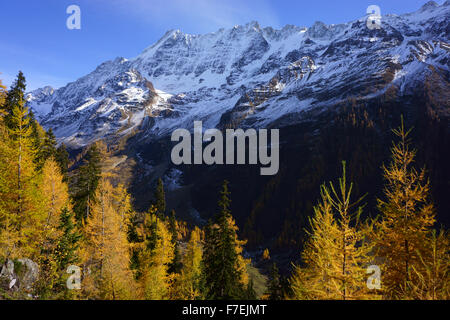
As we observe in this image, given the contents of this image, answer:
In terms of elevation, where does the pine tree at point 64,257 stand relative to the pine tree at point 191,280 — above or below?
above

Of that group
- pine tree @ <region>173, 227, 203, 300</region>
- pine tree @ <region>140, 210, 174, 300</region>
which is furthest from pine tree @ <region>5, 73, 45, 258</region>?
pine tree @ <region>173, 227, 203, 300</region>

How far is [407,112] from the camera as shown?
137750 mm

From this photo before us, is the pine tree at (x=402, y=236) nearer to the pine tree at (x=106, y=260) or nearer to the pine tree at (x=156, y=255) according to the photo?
the pine tree at (x=106, y=260)

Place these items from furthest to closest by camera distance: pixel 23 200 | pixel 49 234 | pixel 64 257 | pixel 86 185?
1. pixel 86 185
2. pixel 49 234
3. pixel 23 200
4. pixel 64 257

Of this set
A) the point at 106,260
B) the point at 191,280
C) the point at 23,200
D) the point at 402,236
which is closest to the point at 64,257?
the point at 106,260

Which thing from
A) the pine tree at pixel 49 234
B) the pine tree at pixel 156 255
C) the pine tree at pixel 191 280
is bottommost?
the pine tree at pixel 191 280

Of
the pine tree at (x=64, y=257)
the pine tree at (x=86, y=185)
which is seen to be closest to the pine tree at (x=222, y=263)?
the pine tree at (x=64, y=257)

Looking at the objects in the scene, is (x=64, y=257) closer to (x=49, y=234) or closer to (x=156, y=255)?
(x=49, y=234)

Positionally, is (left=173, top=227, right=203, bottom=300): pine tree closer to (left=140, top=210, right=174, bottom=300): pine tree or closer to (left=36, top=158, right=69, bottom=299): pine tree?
(left=140, top=210, right=174, bottom=300): pine tree

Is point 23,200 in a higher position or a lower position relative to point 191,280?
higher

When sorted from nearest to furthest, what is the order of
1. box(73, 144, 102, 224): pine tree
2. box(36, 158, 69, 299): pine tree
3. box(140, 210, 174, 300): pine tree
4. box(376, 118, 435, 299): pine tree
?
box(376, 118, 435, 299): pine tree < box(36, 158, 69, 299): pine tree < box(140, 210, 174, 300): pine tree < box(73, 144, 102, 224): pine tree
